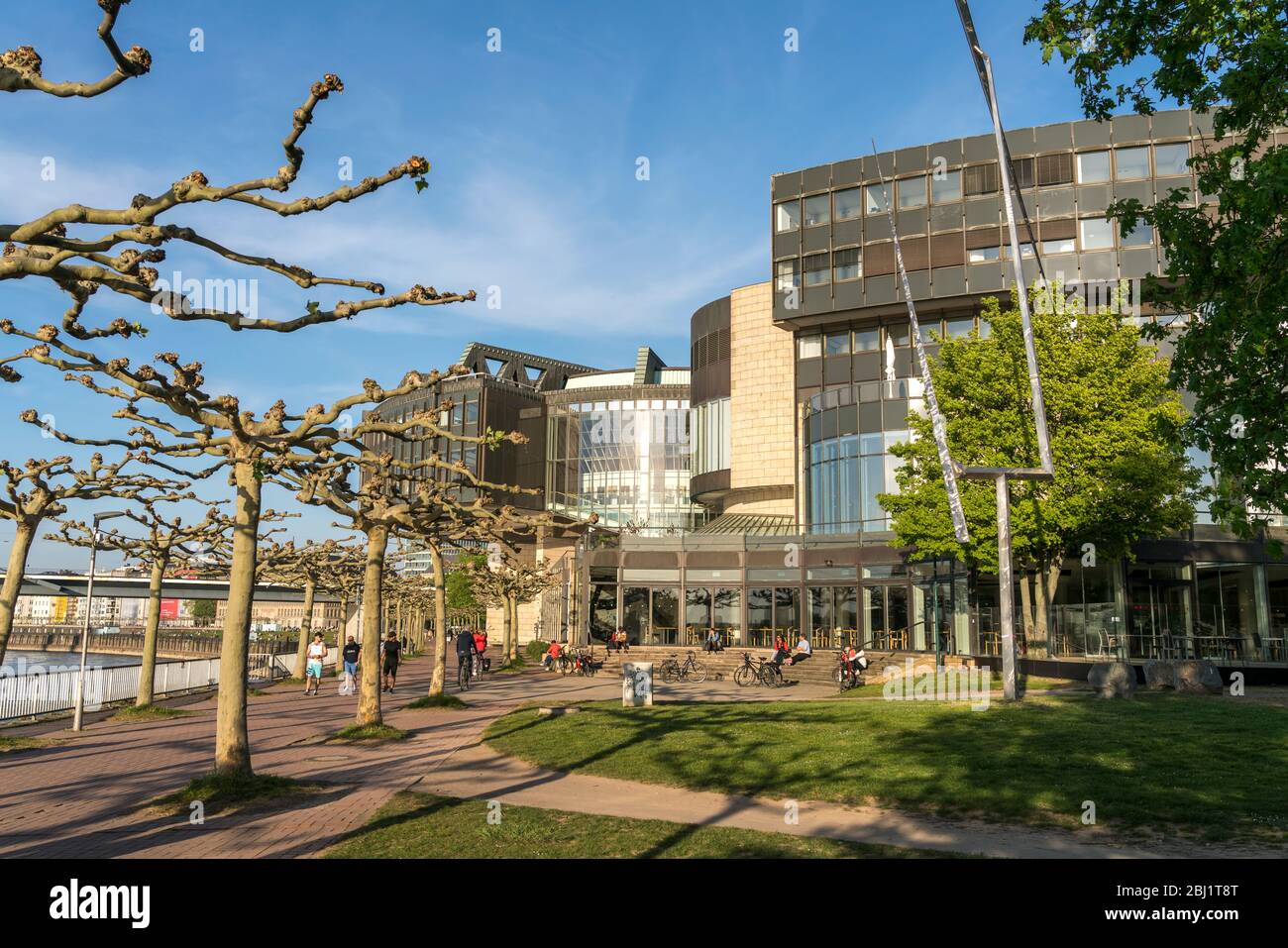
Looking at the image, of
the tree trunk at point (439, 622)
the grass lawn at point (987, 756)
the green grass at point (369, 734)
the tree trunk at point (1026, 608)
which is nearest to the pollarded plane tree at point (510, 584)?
the tree trunk at point (439, 622)

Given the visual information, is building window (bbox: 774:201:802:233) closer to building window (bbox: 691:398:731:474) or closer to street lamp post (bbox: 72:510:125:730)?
building window (bbox: 691:398:731:474)

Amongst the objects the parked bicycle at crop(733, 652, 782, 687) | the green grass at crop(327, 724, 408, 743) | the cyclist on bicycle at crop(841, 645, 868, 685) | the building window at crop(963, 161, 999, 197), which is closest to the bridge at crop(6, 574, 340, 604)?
the parked bicycle at crop(733, 652, 782, 687)

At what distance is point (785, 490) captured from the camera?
57.3 meters

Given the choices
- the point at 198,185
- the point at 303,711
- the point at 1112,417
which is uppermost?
the point at 1112,417

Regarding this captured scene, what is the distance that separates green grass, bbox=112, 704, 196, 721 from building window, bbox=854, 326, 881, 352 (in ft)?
127

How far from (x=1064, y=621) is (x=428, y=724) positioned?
2217 centimetres

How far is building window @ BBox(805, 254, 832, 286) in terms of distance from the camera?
51594 mm

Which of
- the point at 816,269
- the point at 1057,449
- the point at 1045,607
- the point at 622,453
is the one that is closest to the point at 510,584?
the point at 816,269

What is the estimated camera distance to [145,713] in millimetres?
23609

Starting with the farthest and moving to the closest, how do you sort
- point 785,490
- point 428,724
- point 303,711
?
point 785,490
point 303,711
point 428,724

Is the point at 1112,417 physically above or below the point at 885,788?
above

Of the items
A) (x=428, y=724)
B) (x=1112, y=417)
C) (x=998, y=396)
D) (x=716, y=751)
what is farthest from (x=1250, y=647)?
(x=428, y=724)

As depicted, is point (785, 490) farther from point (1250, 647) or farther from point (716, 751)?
point (716, 751)
